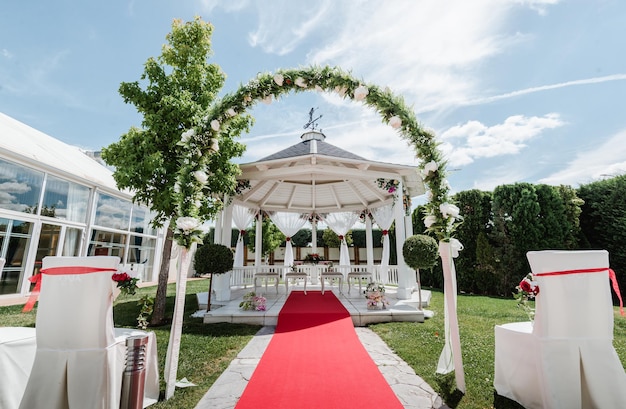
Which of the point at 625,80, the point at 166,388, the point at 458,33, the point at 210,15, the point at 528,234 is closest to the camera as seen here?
the point at 166,388

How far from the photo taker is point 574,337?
196 cm

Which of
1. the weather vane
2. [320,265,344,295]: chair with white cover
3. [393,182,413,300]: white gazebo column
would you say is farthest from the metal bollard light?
the weather vane

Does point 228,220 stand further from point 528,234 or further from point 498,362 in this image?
point 528,234

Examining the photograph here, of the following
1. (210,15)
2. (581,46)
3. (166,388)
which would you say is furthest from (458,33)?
(166,388)

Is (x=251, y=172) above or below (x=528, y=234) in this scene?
above

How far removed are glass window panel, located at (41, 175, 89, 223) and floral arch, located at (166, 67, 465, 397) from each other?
812cm

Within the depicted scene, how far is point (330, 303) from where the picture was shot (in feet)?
20.9

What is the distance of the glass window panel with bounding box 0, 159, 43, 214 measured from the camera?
6839 mm

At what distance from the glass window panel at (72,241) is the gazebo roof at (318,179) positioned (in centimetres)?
563

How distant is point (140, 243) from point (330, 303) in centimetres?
1030

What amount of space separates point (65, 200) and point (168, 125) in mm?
6350

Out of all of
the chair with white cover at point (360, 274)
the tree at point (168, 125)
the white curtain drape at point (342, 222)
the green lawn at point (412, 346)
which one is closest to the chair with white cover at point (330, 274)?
the chair with white cover at point (360, 274)

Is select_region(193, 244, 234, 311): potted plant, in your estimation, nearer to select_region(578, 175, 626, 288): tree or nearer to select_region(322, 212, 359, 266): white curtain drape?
select_region(322, 212, 359, 266): white curtain drape

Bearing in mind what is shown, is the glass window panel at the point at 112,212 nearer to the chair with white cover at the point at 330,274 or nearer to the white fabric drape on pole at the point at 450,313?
the chair with white cover at the point at 330,274
